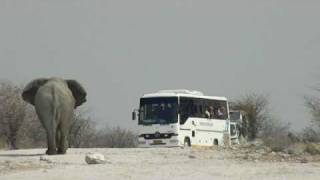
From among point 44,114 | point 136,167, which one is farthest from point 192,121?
point 136,167

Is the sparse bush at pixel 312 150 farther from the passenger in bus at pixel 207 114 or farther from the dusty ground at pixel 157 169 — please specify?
the passenger in bus at pixel 207 114

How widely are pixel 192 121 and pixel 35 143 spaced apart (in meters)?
28.3

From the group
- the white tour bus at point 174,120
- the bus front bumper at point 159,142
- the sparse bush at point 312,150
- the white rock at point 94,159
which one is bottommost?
the white rock at point 94,159

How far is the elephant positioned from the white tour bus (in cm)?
1670

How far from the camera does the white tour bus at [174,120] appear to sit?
1850 inches

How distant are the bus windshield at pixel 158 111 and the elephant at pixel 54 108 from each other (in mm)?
16758

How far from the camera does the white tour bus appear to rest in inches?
1850

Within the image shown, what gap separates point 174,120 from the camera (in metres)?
47.0

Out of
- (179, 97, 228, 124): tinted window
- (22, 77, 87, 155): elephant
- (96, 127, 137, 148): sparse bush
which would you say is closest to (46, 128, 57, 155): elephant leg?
(22, 77, 87, 155): elephant

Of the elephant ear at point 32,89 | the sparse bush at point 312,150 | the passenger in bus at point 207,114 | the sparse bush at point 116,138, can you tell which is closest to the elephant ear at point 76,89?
the elephant ear at point 32,89

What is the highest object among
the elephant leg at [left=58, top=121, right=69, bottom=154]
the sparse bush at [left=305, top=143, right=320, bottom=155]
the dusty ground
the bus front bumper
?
the bus front bumper

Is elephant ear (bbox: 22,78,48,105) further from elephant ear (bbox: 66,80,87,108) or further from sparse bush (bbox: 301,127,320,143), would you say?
sparse bush (bbox: 301,127,320,143)

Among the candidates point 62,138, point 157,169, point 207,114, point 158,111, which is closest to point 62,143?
point 62,138

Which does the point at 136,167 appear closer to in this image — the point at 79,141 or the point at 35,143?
the point at 35,143
